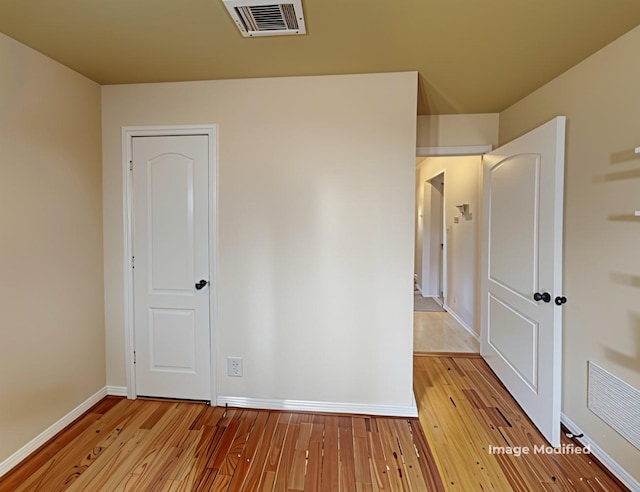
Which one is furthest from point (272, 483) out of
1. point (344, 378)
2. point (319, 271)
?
point (319, 271)

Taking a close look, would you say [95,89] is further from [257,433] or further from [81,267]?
[257,433]

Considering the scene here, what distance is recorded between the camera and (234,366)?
2443mm

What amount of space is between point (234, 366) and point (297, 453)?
2.55ft

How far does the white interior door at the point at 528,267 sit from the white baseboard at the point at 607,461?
0.18 meters

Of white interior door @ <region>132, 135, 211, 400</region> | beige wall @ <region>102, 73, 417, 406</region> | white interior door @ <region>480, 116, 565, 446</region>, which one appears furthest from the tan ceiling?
white interior door @ <region>132, 135, 211, 400</region>

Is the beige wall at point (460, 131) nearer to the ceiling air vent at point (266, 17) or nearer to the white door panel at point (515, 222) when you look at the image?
the white door panel at point (515, 222)

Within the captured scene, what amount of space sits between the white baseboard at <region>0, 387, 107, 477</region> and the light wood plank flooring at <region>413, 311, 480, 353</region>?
2925 millimetres

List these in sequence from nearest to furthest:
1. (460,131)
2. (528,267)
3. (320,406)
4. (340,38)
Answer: (340,38) < (528,267) < (320,406) < (460,131)

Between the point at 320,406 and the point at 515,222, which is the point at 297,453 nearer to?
the point at 320,406

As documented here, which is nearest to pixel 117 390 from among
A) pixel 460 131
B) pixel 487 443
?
pixel 487 443

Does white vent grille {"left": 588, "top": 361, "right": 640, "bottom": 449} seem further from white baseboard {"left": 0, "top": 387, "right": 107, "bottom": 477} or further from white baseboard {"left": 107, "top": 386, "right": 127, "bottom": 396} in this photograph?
white baseboard {"left": 0, "top": 387, "right": 107, "bottom": 477}

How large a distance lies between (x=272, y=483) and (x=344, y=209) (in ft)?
5.48

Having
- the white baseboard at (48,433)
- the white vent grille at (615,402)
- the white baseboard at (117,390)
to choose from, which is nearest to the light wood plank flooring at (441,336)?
the white vent grille at (615,402)

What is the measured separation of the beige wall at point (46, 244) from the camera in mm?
1824
